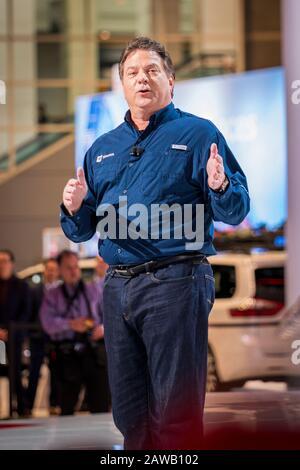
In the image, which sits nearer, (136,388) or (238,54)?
(136,388)

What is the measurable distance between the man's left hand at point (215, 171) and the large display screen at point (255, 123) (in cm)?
659

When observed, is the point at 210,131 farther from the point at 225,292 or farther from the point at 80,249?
→ the point at 80,249

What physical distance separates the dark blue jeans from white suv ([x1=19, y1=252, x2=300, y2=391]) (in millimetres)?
5744

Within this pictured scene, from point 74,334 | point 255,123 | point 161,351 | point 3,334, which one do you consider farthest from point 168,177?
point 255,123

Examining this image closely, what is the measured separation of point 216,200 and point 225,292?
643cm

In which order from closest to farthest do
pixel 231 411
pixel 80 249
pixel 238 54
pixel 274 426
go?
pixel 274 426 → pixel 231 411 → pixel 80 249 → pixel 238 54

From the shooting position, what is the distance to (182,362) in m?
3.37

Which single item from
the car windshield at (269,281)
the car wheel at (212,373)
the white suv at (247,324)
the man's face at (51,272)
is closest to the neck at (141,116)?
the white suv at (247,324)

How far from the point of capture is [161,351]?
3.38 meters

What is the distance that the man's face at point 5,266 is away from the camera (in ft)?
29.4

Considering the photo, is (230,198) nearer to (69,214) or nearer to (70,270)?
(69,214)

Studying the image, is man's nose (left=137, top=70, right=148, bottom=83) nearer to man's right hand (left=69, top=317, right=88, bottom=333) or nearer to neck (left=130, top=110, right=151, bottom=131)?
neck (left=130, top=110, right=151, bottom=131)

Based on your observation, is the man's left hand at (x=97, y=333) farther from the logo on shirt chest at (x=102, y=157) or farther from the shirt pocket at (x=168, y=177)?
the shirt pocket at (x=168, y=177)
